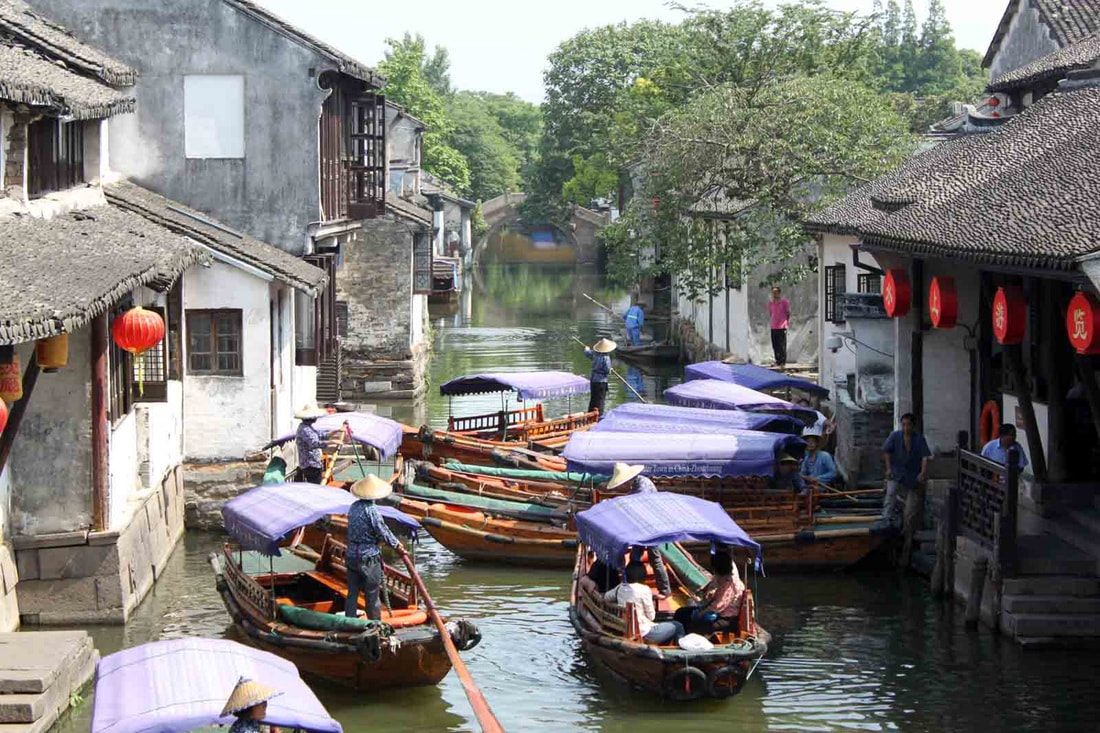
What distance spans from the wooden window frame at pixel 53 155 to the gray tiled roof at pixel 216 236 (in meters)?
1.83

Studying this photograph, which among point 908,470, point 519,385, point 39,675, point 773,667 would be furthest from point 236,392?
point 773,667

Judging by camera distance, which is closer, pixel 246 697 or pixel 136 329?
pixel 246 697

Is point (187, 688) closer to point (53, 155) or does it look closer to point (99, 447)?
point (99, 447)

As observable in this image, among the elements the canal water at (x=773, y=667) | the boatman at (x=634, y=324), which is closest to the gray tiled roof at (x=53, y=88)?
the canal water at (x=773, y=667)

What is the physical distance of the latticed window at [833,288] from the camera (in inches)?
1038

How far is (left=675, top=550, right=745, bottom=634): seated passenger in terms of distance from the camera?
14469mm

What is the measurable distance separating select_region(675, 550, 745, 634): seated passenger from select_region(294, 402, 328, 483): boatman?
21.3 feet

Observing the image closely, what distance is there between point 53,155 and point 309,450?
4783 millimetres

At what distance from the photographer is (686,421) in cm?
2050

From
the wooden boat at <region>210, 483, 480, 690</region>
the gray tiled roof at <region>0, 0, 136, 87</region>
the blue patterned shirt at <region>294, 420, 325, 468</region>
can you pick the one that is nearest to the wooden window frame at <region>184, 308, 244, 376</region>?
the blue patterned shirt at <region>294, 420, 325, 468</region>

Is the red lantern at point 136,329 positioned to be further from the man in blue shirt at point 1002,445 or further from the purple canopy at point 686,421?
Answer: the man in blue shirt at point 1002,445

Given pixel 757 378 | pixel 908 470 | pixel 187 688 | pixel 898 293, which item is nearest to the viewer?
pixel 187 688

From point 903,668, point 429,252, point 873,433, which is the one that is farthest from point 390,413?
point 903,668

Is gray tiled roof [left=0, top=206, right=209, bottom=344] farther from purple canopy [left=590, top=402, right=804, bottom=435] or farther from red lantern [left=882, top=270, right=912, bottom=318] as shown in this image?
red lantern [left=882, top=270, right=912, bottom=318]
